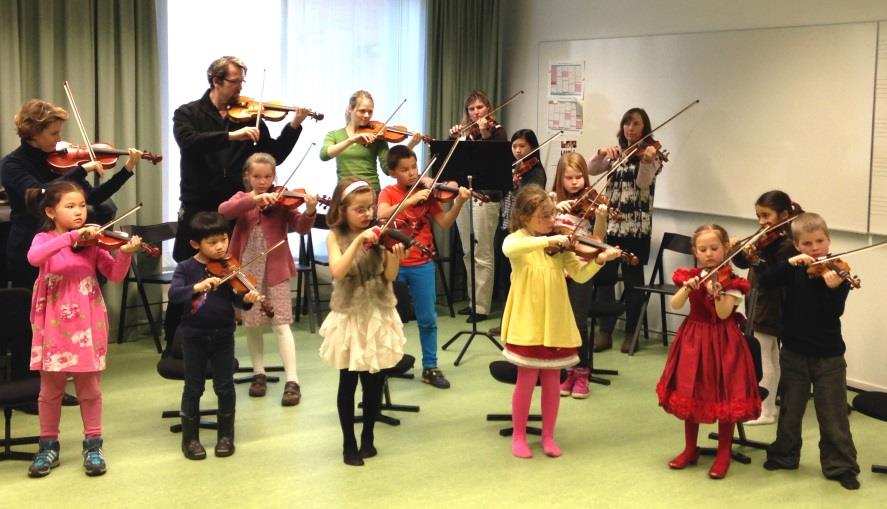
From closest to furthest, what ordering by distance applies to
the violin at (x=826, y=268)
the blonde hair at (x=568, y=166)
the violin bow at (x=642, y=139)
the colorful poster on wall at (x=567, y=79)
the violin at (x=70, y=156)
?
1. the violin at (x=826, y=268)
2. the violin at (x=70, y=156)
3. the blonde hair at (x=568, y=166)
4. the violin bow at (x=642, y=139)
5. the colorful poster on wall at (x=567, y=79)

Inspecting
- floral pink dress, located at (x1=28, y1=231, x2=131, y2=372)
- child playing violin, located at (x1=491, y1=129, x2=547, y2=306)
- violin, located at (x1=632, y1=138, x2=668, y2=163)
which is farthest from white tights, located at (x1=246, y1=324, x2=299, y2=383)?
violin, located at (x1=632, y1=138, x2=668, y2=163)

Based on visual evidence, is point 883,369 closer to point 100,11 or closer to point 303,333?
point 303,333

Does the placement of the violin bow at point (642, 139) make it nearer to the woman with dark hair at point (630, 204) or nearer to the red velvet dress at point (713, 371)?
the woman with dark hair at point (630, 204)

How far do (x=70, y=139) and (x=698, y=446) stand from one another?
395cm

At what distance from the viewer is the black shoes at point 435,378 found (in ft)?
17.3

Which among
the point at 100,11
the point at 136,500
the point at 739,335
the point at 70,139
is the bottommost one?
the point at 136,500

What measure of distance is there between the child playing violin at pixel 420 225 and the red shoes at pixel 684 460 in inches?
58.6

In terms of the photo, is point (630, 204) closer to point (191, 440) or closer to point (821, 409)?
point (821, 409)

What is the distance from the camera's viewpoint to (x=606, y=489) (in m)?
3.89

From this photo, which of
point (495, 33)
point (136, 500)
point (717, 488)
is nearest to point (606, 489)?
point (717, 488)

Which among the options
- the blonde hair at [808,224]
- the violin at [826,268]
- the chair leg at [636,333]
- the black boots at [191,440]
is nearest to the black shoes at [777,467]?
the violin at [826,268]

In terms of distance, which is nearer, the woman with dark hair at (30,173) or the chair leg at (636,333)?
the woman with dark hair at (30,173)

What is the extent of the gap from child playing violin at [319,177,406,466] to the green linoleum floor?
34cm

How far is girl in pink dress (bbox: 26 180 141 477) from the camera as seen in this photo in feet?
12.6
